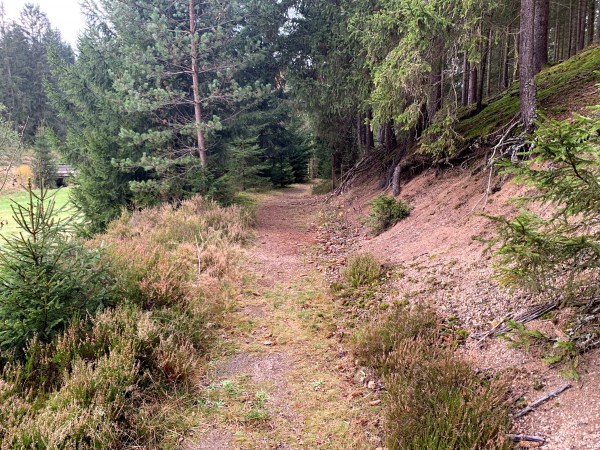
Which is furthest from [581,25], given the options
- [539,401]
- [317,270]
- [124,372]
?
[124,372]

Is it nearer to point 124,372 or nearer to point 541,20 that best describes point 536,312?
point 124,372

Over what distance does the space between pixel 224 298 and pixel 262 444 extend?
320cm

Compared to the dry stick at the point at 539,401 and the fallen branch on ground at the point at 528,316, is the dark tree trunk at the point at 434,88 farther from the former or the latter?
the dry stick at the point at 539,401

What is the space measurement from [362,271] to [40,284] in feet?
16.1

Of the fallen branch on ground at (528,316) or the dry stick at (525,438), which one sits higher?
the fallen branch on ground at (528,316)

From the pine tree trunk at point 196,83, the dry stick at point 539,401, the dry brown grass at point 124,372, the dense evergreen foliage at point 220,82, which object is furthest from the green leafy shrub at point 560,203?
the pine tree trunk at point 196,83

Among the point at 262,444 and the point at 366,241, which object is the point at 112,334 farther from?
the point at 366,241

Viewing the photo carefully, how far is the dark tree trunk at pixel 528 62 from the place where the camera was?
6.43 m

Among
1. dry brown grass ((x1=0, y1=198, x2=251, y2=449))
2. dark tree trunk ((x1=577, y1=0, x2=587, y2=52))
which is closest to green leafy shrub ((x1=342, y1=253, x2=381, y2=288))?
dry brown grass ((x1=0, y1=198, x2=251, y2=449))

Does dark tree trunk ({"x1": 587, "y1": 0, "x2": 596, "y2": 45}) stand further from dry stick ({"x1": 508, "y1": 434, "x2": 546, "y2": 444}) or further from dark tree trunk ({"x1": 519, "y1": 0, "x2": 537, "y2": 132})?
dry stick ({"x1": 508, "y1": 434, "x2": 546, "y2": 444})

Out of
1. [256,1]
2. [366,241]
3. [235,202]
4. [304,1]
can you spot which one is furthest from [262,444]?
[304,1]

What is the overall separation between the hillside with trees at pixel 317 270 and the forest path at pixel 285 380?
1.1 inches

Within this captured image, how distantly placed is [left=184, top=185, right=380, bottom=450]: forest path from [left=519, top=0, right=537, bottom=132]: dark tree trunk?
5.02 metres

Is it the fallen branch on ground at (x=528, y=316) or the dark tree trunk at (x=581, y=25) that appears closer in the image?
the fallen branch on ground at (x=528, y=316)
